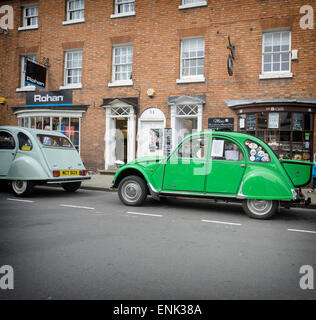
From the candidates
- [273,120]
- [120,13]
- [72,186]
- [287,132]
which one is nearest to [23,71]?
[120,13]

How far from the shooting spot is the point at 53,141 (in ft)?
29.3

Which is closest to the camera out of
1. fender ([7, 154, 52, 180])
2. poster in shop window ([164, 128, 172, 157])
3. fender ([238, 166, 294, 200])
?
fender ([238, 166, 294, 200])

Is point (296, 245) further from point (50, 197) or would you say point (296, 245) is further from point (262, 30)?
point (262, 30)

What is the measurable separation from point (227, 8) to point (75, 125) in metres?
9.03

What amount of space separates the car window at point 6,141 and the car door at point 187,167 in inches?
194

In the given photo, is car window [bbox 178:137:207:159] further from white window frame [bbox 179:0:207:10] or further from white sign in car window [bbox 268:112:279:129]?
white window frame [bbox 179:0:207:10]

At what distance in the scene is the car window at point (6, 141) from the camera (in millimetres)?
8562

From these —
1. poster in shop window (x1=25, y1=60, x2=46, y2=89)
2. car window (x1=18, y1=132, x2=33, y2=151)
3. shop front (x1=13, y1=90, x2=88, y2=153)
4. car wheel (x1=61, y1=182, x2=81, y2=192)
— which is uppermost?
poster in shop window (x1=25, y1=60, x2=46, y2=89)

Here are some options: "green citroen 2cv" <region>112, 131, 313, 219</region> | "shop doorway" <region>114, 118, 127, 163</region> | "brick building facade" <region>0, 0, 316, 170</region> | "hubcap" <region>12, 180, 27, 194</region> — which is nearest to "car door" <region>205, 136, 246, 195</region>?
"green citroen 2cv" <region>112, 131, 313, 219</region>

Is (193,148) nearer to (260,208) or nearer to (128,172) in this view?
(128,172)

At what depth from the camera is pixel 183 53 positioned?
1309 cm

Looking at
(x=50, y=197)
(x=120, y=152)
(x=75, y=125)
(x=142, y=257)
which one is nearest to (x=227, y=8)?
(x=120, y=152)

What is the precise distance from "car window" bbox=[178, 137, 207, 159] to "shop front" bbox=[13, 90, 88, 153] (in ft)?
30.2

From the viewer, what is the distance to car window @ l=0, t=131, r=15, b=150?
8.56 meters
